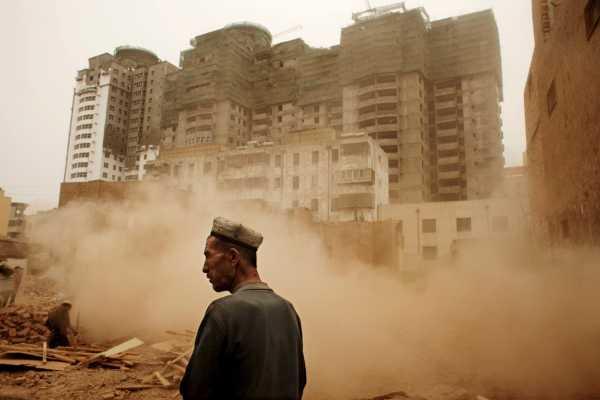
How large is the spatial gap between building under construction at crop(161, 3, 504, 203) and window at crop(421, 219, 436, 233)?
570 inches

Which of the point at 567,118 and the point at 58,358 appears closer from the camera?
the point at 58,358

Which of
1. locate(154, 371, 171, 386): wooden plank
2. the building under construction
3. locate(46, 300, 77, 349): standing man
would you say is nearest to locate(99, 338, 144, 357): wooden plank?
locate(46, 300, 77, 349): standing man

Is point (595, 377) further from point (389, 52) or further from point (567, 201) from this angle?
point (389, 52)

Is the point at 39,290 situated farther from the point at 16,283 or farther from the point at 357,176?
the point at 357,176

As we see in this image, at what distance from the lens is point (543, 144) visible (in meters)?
13.4

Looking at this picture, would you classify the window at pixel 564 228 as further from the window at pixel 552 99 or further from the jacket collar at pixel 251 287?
the jacket collar at pixel 251 287

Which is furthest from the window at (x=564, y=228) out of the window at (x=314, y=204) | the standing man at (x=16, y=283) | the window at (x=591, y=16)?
the window at (x=314, y=204)

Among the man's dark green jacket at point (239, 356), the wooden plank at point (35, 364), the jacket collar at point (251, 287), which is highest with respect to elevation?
the jacket collar at point (251, 287)

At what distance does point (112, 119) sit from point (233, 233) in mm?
85317

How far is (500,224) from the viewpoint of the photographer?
1293 inches

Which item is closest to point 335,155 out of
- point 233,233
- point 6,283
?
point 6,283

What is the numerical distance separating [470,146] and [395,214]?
25.6m

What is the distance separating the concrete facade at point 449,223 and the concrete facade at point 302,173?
387 cm

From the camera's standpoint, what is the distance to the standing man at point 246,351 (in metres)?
1.81
